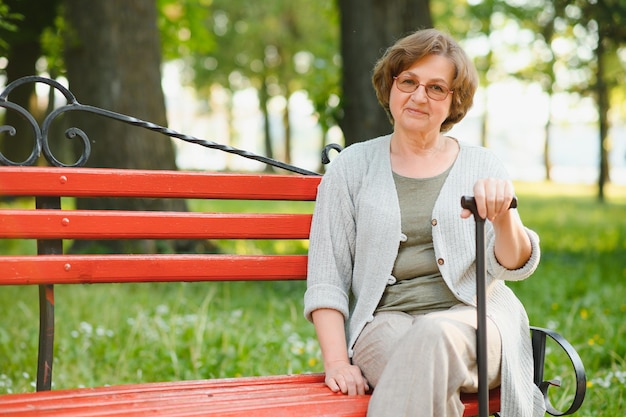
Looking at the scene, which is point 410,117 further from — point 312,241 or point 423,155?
point 312,241

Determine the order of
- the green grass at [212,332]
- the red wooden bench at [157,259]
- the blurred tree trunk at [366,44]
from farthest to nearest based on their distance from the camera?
the blurred tree trunk at [366,44], the green grass at [212,332], the red wooden bench at [157,259]

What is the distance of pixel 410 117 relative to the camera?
8.66ft

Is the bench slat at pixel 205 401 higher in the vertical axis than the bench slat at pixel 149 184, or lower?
lower

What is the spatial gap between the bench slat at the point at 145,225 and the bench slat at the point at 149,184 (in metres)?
0.07

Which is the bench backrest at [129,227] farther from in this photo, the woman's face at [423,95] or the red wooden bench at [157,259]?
the woman's face at [423,95]

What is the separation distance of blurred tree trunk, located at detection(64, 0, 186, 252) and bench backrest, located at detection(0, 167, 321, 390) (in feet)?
12.4

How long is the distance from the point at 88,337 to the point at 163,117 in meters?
2.72

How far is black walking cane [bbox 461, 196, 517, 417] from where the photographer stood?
88.8 inches

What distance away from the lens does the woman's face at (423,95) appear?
2598 millimetres

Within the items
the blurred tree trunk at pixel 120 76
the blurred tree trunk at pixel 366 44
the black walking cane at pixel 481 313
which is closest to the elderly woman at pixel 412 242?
the black walking cane at pixel 481 313

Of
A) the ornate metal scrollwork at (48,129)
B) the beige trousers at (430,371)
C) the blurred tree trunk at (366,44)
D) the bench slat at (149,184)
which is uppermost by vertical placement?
the blurred tree trunk at (366,44)

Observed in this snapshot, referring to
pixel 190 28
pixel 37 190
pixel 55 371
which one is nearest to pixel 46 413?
pixel 37 190

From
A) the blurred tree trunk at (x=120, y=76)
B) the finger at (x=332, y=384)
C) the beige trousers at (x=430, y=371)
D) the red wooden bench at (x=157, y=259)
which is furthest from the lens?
the blurred tree trunk at (x=120, y=76)

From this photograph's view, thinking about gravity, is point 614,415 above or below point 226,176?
below
